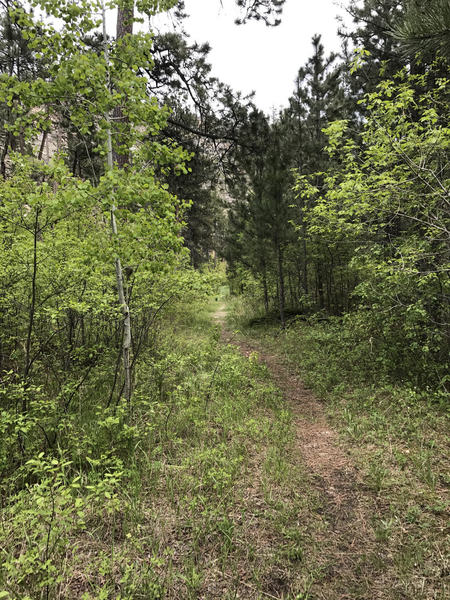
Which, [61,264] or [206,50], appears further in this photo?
[206,50]

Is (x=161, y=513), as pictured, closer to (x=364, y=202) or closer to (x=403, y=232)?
(x=364, y=202)

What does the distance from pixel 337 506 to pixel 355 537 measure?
0.37 meters

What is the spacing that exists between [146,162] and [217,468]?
13.7 feet

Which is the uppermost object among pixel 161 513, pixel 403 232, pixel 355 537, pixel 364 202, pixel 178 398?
pixel 364 202

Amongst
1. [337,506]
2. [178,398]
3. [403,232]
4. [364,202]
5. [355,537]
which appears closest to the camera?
[355,537]

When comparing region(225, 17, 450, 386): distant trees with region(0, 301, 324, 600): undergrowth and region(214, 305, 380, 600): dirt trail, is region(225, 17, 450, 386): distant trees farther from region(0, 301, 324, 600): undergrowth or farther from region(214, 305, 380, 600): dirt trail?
region(0, 301, 324, 600): undergrowth

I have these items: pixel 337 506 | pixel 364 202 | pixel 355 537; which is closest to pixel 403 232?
pixel 364 202

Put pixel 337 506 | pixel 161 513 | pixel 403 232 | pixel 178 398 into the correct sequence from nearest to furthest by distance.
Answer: pixel 161 513 < pixel 337 506 < pixel 178 398 < pixel 403 232

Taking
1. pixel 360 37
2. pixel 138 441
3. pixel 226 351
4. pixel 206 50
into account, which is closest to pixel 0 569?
pixel 138 441

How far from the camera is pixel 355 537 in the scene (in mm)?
2645

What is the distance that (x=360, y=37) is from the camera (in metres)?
7.28

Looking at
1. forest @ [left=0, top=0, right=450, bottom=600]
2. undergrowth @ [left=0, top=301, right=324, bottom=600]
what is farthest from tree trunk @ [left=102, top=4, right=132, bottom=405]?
undergrowth @ [left=0, top=301, right=324, bottom=600]

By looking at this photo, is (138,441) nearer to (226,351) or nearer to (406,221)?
(226,351)

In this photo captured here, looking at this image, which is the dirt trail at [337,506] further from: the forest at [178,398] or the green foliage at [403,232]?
the green foliage at [403,232]
